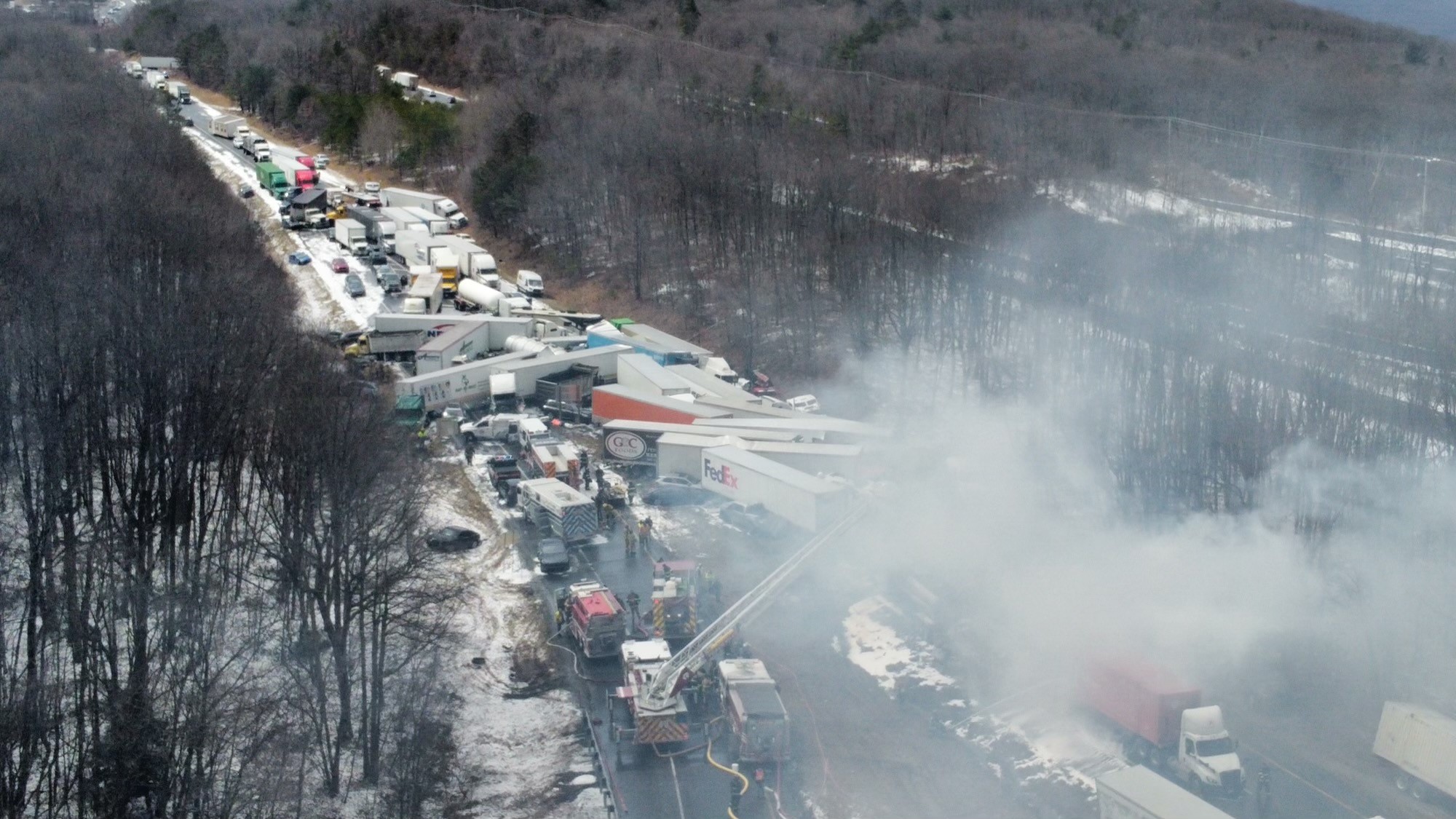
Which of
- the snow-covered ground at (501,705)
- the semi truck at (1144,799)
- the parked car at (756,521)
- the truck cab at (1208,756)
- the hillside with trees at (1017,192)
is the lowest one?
the snow-covered ground at (501,705)

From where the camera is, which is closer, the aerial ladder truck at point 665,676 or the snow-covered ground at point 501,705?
the snow-covered ground at point 501,705

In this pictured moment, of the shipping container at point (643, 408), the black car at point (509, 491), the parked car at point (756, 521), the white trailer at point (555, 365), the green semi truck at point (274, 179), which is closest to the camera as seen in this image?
the parked car at point (756, 521)

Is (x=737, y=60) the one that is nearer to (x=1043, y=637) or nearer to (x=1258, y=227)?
(x=1258, y=227)

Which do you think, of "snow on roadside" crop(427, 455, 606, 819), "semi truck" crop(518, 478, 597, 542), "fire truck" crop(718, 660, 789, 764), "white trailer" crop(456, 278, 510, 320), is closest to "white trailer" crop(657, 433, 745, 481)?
"semi truck" crop(518, 478, 597, 542)

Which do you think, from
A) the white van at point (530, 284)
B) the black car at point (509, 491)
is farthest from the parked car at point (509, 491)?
the white van at point (530, 284)

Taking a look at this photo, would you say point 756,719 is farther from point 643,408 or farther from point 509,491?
point 643,408

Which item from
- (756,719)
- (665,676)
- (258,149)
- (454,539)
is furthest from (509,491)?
(258,149)

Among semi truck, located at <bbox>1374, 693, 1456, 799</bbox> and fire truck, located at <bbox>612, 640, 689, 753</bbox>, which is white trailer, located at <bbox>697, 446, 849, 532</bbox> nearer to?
fire truck, located at <bbox>612, 640, 689, 753</bbox>

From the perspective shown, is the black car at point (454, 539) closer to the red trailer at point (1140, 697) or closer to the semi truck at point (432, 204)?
the red trailer at point (1140, 697)
